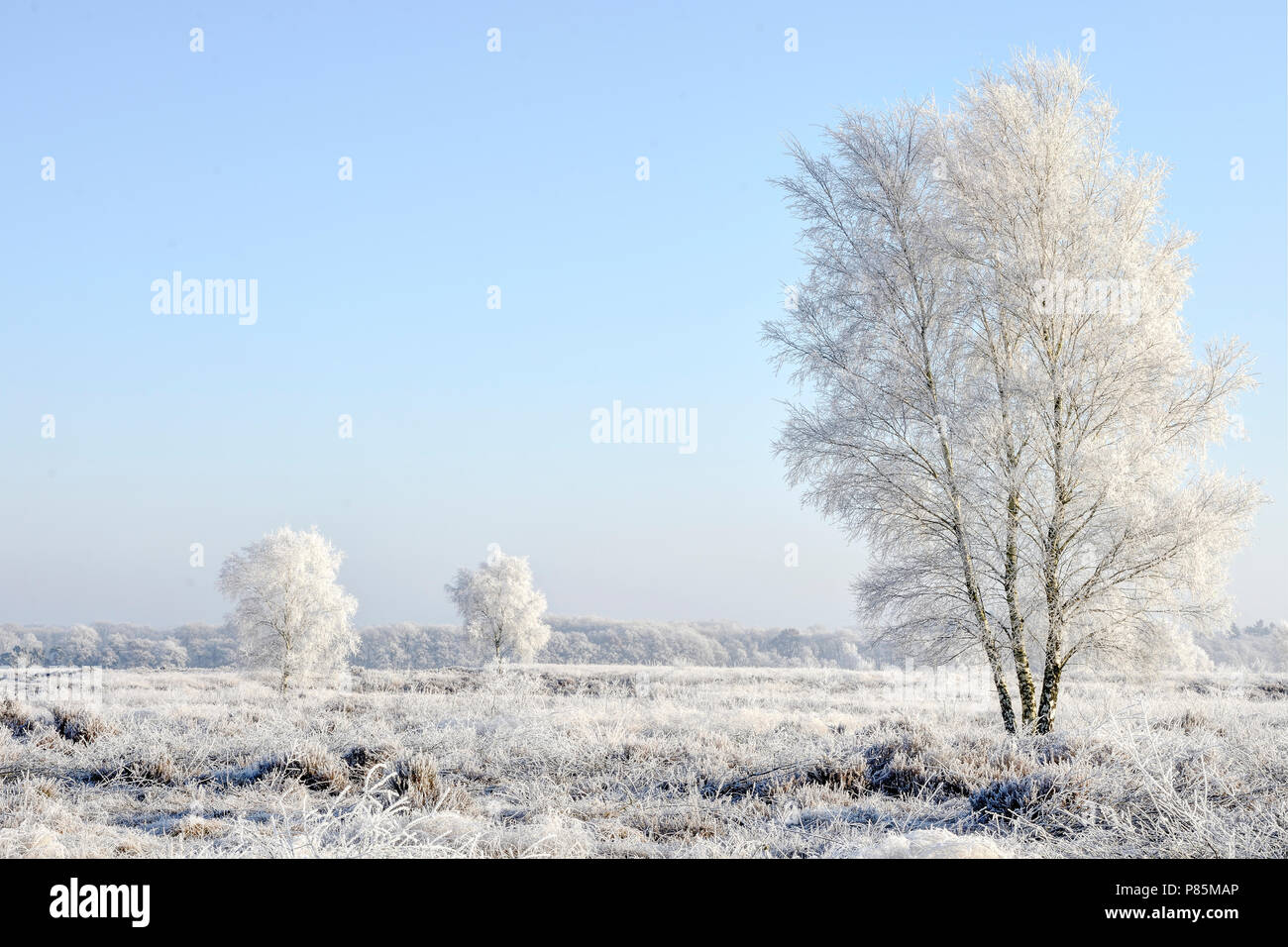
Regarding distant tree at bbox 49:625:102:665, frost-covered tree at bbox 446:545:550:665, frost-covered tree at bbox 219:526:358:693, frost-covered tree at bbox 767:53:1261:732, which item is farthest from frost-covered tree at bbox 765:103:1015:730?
distant tree at bbox 49:625:102:665

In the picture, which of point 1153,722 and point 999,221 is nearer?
point 1153,722

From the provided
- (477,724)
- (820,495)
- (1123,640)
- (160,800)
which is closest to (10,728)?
(160,800)

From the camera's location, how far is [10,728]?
12234mm

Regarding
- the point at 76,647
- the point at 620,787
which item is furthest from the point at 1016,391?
the point at 76,647

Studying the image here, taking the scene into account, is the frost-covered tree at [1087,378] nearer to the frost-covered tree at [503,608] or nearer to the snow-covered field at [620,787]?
the snow-covered field at [620,787]

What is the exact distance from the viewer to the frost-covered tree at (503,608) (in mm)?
48312

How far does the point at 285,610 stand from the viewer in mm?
32219

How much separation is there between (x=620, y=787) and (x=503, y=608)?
4045 cm

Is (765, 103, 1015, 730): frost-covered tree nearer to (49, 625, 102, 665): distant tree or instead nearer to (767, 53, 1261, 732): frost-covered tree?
(767, 53, 1261, 732): frost-covered tree

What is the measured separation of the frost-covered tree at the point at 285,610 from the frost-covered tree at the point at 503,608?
14962 mm

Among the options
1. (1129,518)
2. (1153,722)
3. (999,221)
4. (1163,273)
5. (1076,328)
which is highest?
(999,221)

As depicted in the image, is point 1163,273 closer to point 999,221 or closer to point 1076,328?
point 1076,328

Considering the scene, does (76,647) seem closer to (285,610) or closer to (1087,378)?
(285,610)
